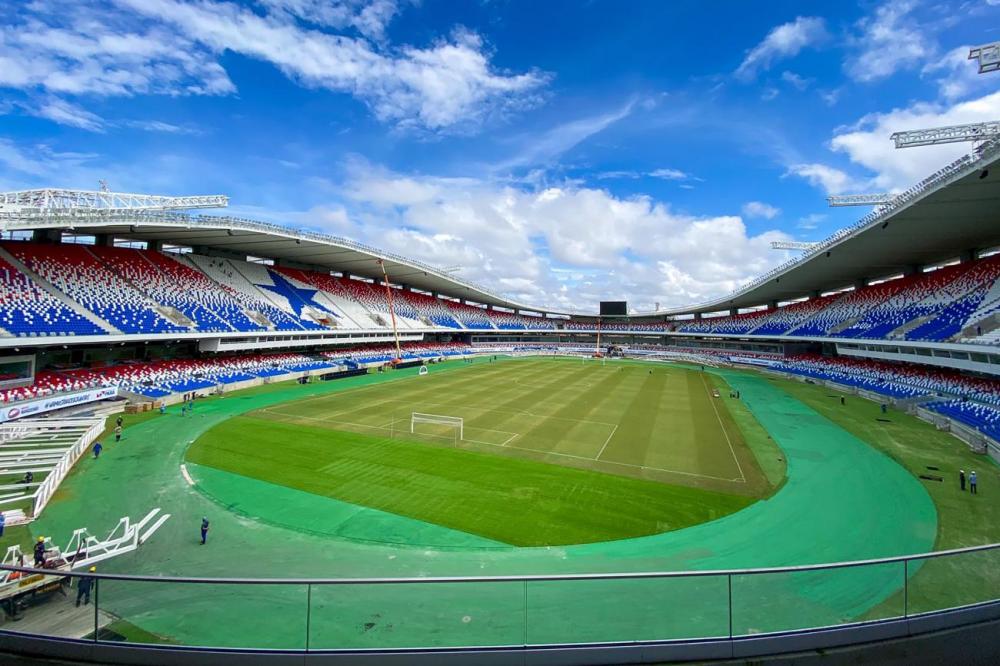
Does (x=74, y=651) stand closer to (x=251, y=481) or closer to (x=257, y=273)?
(x=251, y=481)

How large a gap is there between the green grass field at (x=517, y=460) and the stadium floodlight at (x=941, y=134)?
2352 cm

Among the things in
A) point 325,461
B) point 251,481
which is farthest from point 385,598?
point 325,461

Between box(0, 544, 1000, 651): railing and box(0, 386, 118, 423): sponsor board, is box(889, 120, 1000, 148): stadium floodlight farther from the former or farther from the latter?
box(0, 386, 118, 423): sponsor board

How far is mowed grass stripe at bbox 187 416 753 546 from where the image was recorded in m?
13.7

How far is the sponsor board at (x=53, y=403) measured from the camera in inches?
839

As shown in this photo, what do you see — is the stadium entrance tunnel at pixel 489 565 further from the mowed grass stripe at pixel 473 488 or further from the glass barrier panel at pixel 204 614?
the mowed grass stripe at pixel 473 488

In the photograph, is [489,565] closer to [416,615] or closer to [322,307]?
[416,615]

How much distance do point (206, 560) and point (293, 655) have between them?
33.0 ft

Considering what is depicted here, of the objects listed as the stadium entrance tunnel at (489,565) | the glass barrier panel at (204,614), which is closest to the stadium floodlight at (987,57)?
the stadium entrance tunnel at (489,565)

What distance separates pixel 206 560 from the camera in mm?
11352

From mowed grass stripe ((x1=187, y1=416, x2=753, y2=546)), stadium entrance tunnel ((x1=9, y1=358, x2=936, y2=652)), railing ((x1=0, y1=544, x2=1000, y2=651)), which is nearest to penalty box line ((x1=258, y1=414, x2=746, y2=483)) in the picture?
mowed grass stripe ((x1=187, y1=416, x2=753, y2=546))

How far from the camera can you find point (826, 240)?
135 ft

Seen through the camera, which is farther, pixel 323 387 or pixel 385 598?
pixel 323 387

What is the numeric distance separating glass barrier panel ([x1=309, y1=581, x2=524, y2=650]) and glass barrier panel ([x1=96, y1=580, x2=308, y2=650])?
0.77 feet
